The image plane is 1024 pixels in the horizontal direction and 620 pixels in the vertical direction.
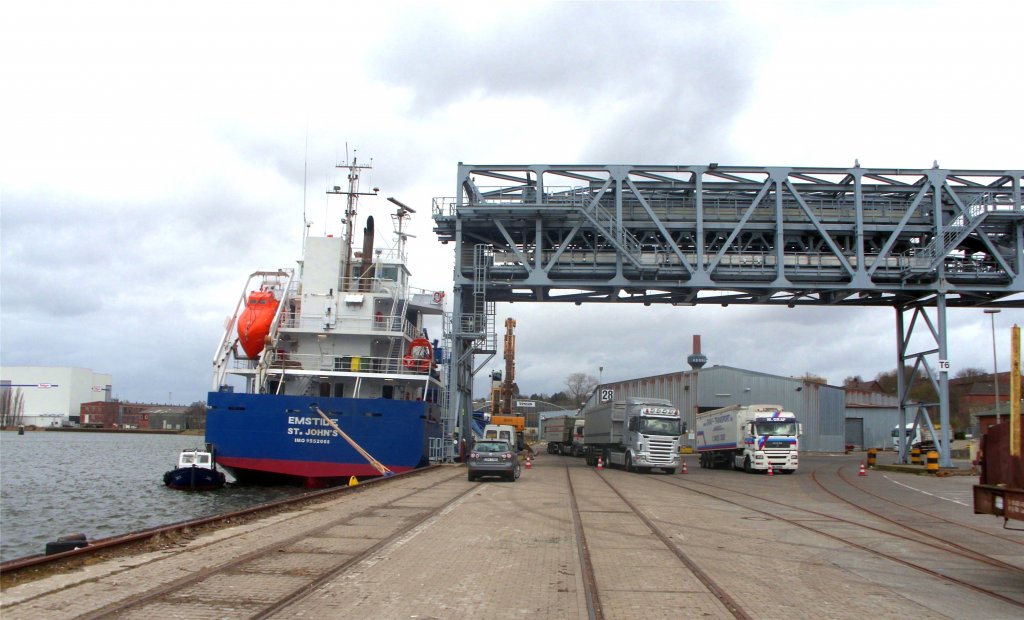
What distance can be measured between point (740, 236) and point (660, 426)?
976 cm

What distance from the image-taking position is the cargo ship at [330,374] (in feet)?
92.7

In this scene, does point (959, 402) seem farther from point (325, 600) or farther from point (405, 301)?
point (325, 600)

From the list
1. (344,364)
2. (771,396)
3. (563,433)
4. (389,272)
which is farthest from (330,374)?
(771,396)

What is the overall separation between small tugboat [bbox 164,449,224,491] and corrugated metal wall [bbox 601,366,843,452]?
42966 millimetres

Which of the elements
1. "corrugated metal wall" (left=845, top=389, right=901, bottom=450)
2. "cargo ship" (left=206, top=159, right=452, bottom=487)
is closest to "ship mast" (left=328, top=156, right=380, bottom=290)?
"cargo ship" (left=206, top=159, right=452, bottom=487)

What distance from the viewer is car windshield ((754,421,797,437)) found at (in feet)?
114

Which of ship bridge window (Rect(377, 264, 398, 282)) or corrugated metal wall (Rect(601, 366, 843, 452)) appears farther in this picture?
corrugated metal wall (Rect(601, 366, 843, 452))

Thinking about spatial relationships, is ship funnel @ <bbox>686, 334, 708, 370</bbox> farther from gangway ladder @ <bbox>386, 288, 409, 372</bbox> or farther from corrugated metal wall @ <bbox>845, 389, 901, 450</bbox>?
gangway ladder @ <bbox>386, 288, 409, 372</bbox>

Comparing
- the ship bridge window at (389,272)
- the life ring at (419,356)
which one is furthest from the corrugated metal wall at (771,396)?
the ship bridge window at (389,272)

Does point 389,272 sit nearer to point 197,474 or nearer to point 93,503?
point 197,474

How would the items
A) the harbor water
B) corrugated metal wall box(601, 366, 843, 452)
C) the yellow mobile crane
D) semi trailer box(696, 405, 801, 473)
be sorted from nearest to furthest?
the harbor water, semi trailer box(696, 405, 801, 473), corrugated metal wall box(601, 366, 843, 452), the yellow mobile crane

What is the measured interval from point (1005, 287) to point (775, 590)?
31536mm

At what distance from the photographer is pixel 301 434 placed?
28156mm

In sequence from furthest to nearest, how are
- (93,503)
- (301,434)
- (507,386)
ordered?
(507,386), (301,434), (93,503)
